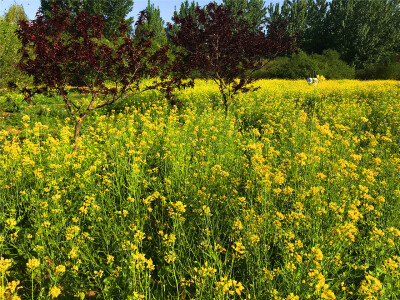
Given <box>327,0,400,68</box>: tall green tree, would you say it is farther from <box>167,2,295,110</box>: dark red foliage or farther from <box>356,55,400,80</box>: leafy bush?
<box>167,2,295,110</box>: dark red foliage

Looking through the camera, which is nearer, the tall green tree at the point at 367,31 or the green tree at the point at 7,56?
the green tree at the point at 7,56

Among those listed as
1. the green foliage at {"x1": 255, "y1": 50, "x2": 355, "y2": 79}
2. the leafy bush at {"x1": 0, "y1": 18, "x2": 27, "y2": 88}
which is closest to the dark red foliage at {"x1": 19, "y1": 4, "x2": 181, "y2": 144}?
the leafy bush at {"x1": 0, "y1": 18, "x2": 27, "y2": 88}

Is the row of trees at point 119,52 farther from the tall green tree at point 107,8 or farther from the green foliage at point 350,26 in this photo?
the tall green tree at point 107,8

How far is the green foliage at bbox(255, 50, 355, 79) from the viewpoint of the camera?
2783 cm

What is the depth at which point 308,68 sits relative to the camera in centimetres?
2792

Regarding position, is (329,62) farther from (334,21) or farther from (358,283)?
(358,283)

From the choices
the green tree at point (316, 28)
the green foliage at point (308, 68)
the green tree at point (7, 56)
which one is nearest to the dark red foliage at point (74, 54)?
the green tree at point (7, 56)

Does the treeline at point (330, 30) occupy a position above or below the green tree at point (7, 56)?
above

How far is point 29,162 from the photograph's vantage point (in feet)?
11.2

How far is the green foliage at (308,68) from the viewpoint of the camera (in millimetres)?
27828

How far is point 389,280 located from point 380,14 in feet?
143

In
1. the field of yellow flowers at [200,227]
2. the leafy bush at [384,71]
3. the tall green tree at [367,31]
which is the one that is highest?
the tall green tree at [367,31]

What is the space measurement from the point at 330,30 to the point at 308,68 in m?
18.4

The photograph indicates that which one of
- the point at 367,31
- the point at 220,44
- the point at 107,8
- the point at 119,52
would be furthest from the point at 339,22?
the point at 119,52
